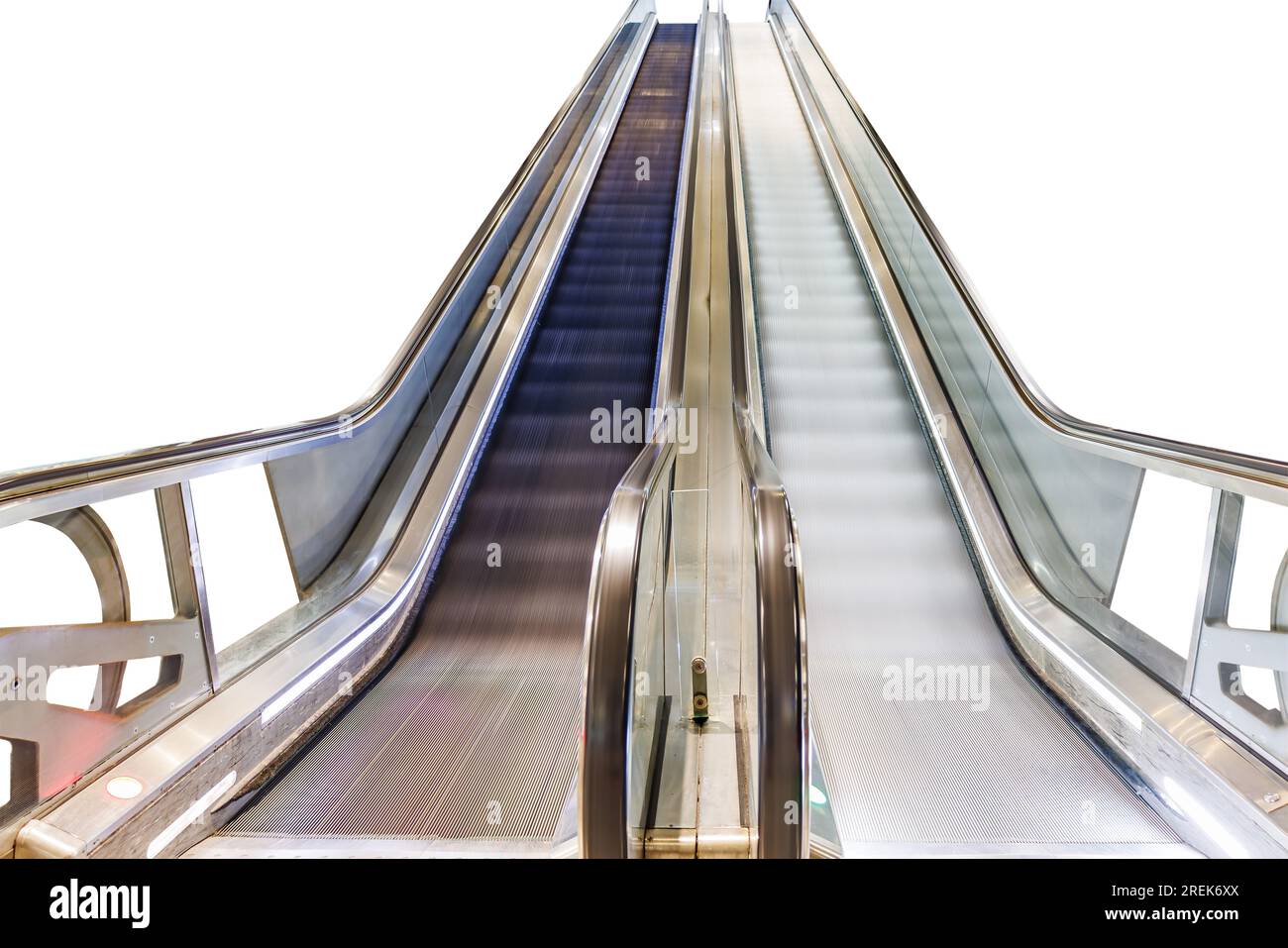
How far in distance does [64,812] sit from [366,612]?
1338 millimetres

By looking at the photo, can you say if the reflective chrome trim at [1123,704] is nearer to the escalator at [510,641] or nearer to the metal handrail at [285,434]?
the escalator at [510,641]

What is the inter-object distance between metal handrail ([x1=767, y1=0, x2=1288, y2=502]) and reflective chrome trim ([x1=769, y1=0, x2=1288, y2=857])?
1.92 feet

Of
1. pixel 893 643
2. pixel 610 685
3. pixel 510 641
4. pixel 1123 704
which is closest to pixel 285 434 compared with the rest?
pixel 510 641

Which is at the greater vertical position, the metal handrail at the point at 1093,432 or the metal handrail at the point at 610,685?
the metal handrail at the point at 1093,432

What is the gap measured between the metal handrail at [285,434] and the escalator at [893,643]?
6.79 feet

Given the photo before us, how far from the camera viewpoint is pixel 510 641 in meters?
3.38

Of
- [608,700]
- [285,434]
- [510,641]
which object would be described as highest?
[285,434]

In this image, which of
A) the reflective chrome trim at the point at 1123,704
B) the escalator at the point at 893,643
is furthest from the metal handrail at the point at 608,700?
the reflective chrome trim at the point at 1123,704

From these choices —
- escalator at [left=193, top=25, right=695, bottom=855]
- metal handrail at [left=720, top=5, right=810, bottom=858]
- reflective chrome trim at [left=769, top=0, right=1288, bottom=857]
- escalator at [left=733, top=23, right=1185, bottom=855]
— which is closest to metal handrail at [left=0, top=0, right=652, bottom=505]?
escalator at [left=193, top=25, right=695, bottom=855]

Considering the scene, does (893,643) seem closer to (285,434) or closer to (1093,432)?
(1093,432)

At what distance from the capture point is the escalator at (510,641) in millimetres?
2270

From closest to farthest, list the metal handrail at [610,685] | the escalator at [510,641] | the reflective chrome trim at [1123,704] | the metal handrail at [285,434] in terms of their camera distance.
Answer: the metal handrail at [610,685] < the metal handrail at [285,434] < the reflective chrome trim at [1123,704] < the escalator at [510,641]

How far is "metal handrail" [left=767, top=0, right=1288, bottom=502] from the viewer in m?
2.15

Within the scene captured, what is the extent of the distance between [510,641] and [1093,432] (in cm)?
261
